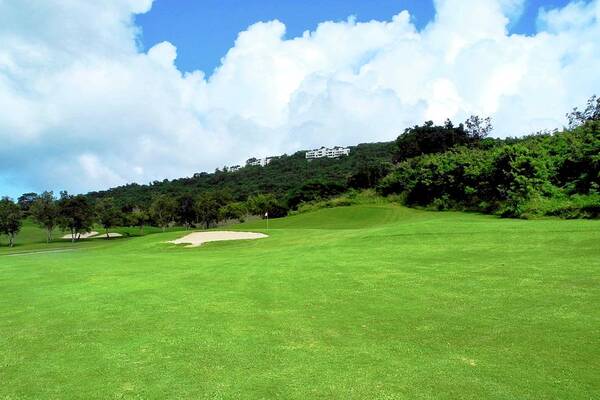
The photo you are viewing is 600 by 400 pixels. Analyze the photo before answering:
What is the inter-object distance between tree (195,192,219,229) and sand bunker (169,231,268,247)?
2276 inches

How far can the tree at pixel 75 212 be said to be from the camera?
257 ft

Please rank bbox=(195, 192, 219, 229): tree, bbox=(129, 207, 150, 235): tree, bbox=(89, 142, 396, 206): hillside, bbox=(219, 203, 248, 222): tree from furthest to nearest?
1. bbox=(89, 142, 396, 206): hillside
2. bbox=(129, 207, 150, 235): tree
3. bbox=(219, 203, 248, 222): tree
4. bbox=(195, 192, 219, 229): tree

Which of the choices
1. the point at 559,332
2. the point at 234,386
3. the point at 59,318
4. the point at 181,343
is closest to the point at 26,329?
the point at 59,318

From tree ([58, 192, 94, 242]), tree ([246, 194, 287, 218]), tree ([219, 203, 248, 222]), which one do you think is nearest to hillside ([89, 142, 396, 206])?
tree ([246, 194, 287, 218])

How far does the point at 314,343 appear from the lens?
765cm

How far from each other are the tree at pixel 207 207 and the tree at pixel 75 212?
20759 mm

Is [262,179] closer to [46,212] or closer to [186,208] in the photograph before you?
[186,208]

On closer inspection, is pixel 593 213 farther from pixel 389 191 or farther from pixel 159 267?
pixel 389 191

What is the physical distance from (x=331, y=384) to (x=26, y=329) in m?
6.62

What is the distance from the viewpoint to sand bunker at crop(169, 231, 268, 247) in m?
33.9

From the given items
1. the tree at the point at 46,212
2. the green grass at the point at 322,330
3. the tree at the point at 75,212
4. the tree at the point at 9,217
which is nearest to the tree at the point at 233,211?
the tree at the point at 75,212

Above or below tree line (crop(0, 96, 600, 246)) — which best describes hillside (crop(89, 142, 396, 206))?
above

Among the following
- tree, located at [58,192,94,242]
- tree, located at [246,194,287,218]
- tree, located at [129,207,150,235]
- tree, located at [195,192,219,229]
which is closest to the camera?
tree, located at [58,192,94,242]

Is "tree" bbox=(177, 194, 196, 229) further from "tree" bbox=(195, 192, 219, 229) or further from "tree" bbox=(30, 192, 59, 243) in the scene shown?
"tree" bbox=(30, 192, 59, 243)
